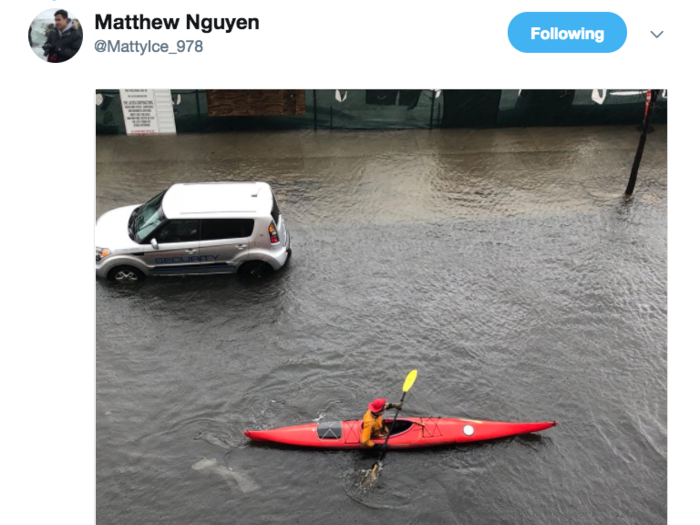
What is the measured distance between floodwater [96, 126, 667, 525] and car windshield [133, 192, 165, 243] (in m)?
0.95

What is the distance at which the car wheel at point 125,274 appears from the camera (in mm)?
12523

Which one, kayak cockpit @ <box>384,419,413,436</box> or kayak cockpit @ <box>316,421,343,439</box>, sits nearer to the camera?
kayak cockpit @ <box>316,421,343,439</box>

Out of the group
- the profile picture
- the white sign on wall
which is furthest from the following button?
the white sign on wall

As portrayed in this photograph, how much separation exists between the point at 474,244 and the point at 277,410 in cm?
565

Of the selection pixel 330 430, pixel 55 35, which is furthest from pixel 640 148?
pixel 55 35

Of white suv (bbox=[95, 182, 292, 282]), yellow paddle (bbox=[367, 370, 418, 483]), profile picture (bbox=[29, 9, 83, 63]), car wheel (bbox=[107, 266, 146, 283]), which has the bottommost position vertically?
yellow paddle (bbox=[367, 370, 418, 483])

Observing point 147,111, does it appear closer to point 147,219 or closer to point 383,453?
point 147,219

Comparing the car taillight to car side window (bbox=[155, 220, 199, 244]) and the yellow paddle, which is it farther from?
the yellow paddle

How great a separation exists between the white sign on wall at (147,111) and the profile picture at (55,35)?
1060 centimetres

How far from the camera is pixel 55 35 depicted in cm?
673

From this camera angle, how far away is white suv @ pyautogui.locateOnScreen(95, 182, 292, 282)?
A: 40.3 ft

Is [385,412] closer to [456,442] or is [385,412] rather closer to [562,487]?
[456,442]

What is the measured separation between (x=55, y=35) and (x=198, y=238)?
232 inches

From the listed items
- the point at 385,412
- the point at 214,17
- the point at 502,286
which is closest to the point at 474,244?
the point at 502,286
